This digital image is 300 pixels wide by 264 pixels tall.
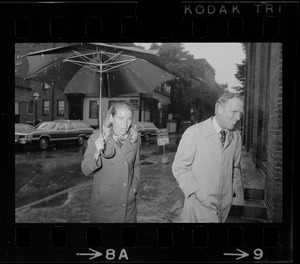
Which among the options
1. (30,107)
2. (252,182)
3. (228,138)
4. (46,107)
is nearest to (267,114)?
(228,138)

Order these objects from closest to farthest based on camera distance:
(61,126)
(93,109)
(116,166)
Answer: (116,166) < (93,109) < (61,126)

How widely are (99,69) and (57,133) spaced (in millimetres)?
1164

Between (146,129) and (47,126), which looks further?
(47,126)

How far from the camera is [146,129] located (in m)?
4.03

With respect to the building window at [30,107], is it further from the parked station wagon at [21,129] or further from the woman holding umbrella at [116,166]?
the woman holding umbrella at [116,166]

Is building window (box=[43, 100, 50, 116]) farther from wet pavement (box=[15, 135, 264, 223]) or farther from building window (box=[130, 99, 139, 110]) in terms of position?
building window (box=[130, 99, 139, 110])

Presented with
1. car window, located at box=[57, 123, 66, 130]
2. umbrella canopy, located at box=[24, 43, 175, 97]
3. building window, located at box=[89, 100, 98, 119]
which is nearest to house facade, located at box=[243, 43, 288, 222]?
umbrella canopy, located at box=[24, 43, 175, 97]

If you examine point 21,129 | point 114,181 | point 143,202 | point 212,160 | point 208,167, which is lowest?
point 143,202

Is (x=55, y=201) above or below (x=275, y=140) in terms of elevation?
below
